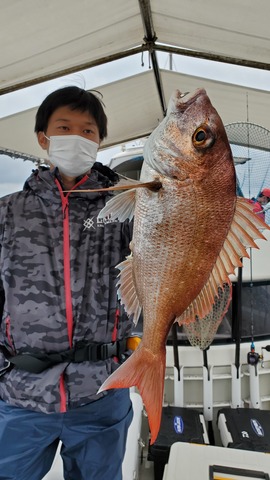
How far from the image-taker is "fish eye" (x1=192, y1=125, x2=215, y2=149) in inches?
40.7

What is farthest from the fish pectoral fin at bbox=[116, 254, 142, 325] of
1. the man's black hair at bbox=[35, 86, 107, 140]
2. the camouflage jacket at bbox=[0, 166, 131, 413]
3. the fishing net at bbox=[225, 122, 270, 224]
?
the fishing net at bbox=[225, 122, 270, 224]

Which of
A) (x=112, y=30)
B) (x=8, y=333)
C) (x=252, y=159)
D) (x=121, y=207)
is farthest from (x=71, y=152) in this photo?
(x=252, y=159)

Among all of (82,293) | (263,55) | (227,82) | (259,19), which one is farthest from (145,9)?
(82,293)

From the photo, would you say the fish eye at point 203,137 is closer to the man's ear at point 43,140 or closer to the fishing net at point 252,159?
the man's ear at point 43,140

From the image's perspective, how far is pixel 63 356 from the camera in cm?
154

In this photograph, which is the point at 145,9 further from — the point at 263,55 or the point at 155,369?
the point at 155,369

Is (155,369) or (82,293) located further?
(82,293)

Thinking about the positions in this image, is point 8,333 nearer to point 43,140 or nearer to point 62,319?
point 62,319

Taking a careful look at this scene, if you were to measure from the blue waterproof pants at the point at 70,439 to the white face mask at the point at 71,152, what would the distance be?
1.14m

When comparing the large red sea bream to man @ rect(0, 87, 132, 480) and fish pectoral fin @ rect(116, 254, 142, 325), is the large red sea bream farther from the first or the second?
man @ rect(0, 87, 132, 480)

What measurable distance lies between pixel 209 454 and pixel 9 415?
1604 mm

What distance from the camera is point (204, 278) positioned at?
3.61 feet

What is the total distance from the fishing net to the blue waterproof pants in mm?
2362

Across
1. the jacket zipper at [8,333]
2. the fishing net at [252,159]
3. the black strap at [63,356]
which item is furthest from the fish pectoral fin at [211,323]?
the fishing net at [252,159]
